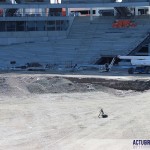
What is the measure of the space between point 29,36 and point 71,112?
3519 centimetres

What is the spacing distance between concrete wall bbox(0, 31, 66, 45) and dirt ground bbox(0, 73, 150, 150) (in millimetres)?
19541

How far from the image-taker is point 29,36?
66312 millimetres

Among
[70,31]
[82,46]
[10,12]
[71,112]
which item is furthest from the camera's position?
[10,12]

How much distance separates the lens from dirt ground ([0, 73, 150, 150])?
22844 millimetres

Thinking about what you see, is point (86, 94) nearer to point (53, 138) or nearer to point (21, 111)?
point (21, 111)

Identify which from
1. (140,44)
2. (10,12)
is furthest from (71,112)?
(10,12)

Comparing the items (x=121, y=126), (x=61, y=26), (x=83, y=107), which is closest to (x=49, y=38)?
(x=61, y=26)

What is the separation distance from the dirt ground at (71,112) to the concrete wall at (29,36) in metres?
19.5

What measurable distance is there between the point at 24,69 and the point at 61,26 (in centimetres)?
1117

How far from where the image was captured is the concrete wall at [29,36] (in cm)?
6594

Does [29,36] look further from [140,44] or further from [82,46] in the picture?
[140,44]

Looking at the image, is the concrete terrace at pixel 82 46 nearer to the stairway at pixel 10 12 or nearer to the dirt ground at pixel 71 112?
the stairway at pixel 10 12

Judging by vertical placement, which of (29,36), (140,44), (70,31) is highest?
(70,31)

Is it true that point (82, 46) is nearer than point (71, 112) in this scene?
No
